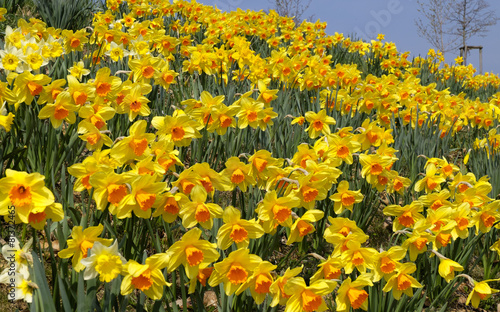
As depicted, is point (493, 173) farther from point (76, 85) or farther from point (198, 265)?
point (76, 85)

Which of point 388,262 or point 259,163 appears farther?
point 259,163

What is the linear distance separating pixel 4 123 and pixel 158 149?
667 millimetres

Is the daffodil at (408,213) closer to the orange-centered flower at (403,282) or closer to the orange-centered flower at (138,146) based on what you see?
the orange-centered flower at (403,282)

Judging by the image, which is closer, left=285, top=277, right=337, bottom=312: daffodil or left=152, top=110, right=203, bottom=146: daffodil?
left=285, top=277, right=337, bottom=312: daffodil

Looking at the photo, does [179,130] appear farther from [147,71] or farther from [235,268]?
[147,71]

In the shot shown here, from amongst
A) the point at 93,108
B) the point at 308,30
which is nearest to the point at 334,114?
the point at 93,108

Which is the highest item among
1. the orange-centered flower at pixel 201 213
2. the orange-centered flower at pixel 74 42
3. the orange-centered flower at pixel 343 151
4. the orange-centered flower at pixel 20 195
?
the orange-centered flower at pixel 74 42

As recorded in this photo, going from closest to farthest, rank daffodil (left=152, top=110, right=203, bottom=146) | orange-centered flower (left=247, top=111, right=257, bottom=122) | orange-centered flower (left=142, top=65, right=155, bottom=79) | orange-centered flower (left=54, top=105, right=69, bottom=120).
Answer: daffodil (left=152, top=110, right=203, bottom=146)
orange-centered flower (left=54, top=105, right=69, bottom=120)
orange-centered flower (left=247, top=111, right=257, bottom=122)
orange-centered flower (left=142, top=65, right=155, bottom=79)

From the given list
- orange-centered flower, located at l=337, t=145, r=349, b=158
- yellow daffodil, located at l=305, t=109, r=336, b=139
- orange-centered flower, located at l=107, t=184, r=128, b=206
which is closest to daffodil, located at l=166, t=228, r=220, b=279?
orange-centered flower, located at l=107, t=184, r=128, b=206

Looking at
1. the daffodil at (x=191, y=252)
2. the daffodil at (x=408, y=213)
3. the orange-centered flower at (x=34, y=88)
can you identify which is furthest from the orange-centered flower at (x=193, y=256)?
the orange-centered flower at (x=34, y=88)

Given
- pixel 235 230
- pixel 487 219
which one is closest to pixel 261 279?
pixel 235 230

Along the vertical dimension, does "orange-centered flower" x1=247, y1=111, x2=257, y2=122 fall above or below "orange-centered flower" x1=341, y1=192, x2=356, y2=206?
above

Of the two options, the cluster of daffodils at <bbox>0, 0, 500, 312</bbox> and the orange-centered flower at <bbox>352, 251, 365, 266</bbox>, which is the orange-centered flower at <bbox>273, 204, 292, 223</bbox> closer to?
the cluster of daffodils at <bbox>0, 0, 500, 312</bbox>

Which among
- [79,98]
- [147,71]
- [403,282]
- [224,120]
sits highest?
[147,71]
